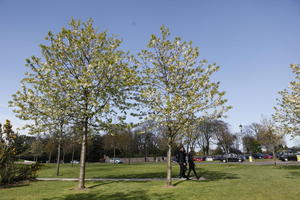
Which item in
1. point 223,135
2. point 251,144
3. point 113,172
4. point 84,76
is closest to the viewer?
point 84,76

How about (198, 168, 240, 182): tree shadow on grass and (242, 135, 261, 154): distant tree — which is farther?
(242, 135, 261, 154): distant tree

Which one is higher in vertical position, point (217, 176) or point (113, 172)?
point (217, 176)

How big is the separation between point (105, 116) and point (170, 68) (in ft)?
15.4

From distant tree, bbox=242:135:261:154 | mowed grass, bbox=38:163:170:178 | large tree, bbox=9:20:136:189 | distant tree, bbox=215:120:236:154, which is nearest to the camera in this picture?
large tree, bbox=9:20:136:189

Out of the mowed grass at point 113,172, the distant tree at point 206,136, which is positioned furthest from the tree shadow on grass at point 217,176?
the distant tree at point 206,136

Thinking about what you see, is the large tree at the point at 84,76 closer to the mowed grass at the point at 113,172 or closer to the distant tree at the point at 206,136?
the mowed grass at the point at 113,172

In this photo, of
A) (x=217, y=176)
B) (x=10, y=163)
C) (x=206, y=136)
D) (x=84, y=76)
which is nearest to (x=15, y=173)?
(x=10, y=163)

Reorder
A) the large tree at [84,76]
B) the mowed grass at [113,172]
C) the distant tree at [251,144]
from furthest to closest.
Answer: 1. the distant tree at [251,144]
2. the mowed grass at [113,172]
3. the large tree at [84,76]

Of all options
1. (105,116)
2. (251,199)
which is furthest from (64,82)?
(251,199)

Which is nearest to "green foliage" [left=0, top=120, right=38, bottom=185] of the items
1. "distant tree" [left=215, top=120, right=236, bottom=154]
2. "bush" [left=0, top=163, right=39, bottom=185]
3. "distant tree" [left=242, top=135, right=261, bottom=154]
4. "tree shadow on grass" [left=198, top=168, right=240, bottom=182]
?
"bush" [left=0, top=163, right=39, bottom=185]

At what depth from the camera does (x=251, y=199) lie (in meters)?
7.77

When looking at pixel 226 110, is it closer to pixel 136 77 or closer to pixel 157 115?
pixel 157 115

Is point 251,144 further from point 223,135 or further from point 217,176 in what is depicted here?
point 217,176

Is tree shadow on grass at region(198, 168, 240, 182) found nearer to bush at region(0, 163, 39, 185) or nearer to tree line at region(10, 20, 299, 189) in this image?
tree line at region(10, 20, 299, 189)
